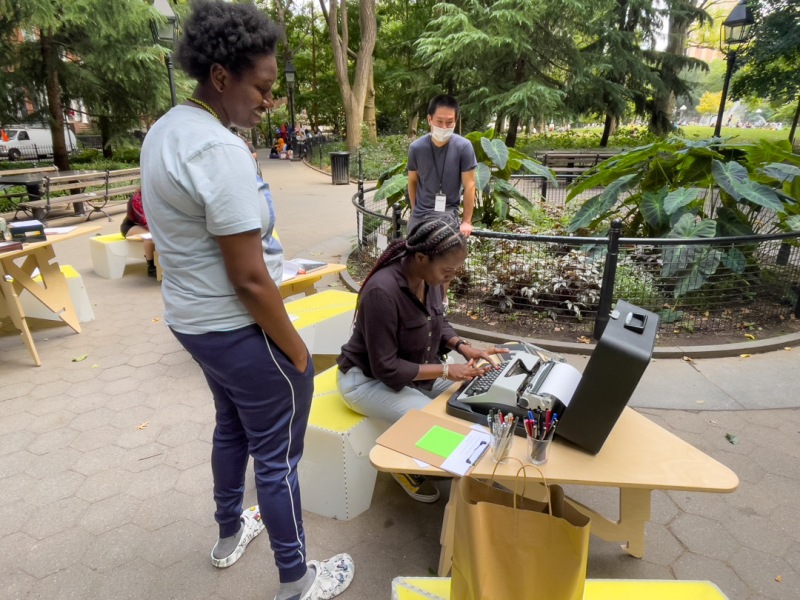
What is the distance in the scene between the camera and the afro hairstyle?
1.35 meters

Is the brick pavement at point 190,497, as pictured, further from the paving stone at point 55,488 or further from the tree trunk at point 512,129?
the tree trunk at point 512,129

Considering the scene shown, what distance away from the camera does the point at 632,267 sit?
4.55 meters

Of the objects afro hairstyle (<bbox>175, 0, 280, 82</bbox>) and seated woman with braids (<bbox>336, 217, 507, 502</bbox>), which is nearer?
afro hairstyle (<bbox>175, 0, 280, 82</bbox>)

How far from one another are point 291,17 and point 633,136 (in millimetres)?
20750

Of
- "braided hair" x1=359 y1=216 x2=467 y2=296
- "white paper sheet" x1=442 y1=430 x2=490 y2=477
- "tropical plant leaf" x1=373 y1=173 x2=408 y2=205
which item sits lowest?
"white paper sheet" x1=442 y1=430 x2=490 y2=477

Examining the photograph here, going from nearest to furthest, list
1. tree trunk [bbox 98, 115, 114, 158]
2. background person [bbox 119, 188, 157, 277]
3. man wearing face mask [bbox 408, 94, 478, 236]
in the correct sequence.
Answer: man wearing face mask [bbox 408, 94, 478, 236] < background person [bbox 119, 188, 157, 277] < tree trunk [bbox 98, 115, 114, 158]

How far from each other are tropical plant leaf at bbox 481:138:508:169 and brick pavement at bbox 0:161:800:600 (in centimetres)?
242

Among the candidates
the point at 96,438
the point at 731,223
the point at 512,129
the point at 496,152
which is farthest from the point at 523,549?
the point at 512,129

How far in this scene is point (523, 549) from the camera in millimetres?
1312

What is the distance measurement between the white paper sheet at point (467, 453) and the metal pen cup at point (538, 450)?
0.49 ft

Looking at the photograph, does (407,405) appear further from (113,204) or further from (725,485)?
(113,204)

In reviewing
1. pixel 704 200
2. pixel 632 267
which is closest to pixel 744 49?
pixel 704 200

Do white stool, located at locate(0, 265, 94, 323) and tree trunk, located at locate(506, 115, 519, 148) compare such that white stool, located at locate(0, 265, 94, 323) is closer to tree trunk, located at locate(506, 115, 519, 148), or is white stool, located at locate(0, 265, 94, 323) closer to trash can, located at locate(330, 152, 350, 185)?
trash can, located at locate(330, 152, 350, 185)

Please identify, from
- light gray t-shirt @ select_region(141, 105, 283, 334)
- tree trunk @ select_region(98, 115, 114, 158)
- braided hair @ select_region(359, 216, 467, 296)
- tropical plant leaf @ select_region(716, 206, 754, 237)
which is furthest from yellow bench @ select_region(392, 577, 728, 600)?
tree trunk @ select_region(98, 115, 114, 158)
